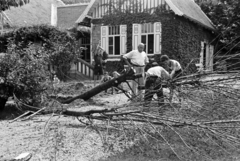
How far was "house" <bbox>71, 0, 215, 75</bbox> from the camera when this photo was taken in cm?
1720

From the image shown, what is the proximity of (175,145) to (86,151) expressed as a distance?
1.39m

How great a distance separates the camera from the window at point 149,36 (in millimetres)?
17375

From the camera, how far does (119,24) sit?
18219 mm

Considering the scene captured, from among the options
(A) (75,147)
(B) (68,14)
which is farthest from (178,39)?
(A) (75,147)

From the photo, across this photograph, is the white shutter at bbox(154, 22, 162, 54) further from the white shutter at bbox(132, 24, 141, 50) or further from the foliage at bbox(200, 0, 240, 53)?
the foliage at bbox(200, 0, 240, 53)

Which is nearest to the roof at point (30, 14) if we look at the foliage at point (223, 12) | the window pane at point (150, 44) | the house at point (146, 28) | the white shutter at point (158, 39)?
the house at point (146, 28)

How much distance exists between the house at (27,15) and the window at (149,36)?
214 inches

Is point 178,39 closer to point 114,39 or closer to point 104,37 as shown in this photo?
point 114,39

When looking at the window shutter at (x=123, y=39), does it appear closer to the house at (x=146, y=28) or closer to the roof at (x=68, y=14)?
the house at (x=146, y=28)

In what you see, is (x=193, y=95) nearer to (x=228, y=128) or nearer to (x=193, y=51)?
(x=228, y=128)

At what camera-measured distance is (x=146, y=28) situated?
699 inches

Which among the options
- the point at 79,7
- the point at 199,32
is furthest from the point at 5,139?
the point at 79,7

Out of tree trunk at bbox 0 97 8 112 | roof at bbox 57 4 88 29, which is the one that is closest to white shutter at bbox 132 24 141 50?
roof at bbox 57 4 88 29

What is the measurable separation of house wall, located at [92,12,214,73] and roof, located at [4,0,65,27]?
4.83 m
